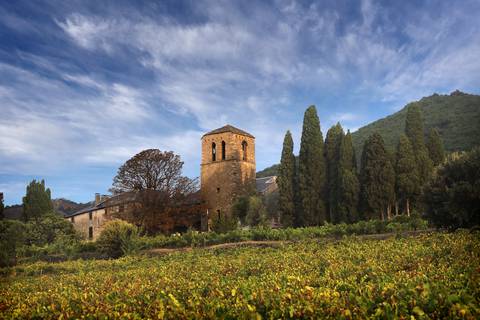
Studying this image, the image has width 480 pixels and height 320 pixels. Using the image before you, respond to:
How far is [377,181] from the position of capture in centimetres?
3034

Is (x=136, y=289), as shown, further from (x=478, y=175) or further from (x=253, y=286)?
(x=478, y=175)

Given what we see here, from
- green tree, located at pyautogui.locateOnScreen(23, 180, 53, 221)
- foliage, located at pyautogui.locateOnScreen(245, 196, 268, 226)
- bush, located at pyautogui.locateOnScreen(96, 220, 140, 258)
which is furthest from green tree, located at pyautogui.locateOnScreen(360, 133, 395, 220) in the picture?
green tree, located at pyautogui.locateOnScreen(23, 180, 53, 221)

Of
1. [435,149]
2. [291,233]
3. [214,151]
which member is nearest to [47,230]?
[214,151]

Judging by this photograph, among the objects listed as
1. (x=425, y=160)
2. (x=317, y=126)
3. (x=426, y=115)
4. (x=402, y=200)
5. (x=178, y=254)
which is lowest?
(x=178, y=254)

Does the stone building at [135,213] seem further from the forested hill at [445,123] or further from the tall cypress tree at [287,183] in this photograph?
the forested hill at [445,123]

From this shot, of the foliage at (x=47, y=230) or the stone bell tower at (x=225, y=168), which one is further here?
the stone bell tower at (x=225, y=168)

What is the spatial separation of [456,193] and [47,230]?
122 ft

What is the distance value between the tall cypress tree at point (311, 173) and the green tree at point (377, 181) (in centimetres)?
338

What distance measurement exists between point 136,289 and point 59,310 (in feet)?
5.38

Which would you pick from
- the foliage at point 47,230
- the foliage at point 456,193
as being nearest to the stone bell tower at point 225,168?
the foliage at point 47,230

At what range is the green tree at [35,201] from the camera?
49438 millimetres

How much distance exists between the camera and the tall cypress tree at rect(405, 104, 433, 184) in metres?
31.9

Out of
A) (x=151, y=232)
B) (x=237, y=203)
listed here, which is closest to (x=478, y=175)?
(x=237, y=203)

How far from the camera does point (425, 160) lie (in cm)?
3216
